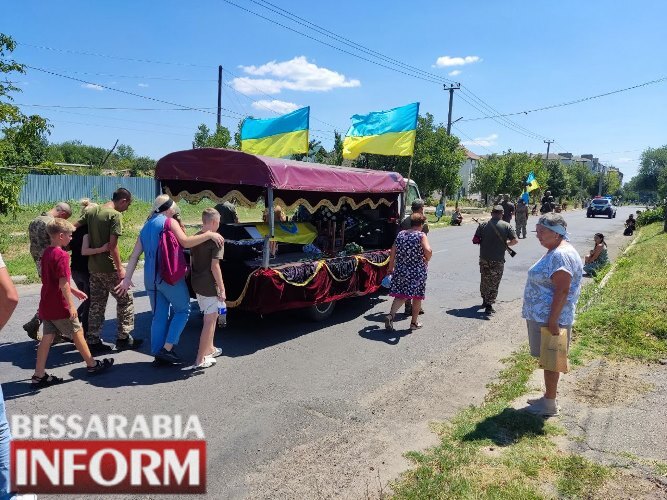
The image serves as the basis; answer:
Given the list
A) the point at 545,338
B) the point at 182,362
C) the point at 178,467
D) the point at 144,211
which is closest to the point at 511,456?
the point at 545,338

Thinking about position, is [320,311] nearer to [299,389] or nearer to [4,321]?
[299,389]

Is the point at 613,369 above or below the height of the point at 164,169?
below

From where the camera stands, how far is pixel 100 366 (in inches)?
200

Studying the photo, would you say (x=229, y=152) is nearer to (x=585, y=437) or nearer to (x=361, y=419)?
(x=361, y=419)

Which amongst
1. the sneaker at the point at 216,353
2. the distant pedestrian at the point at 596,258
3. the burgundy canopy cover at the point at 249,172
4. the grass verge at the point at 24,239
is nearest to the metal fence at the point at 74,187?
the grass verge at the point at 24,239

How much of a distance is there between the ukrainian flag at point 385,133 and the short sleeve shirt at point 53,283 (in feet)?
20.4

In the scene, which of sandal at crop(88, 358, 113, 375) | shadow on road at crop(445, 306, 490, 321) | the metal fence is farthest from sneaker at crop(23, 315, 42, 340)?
the metal fence

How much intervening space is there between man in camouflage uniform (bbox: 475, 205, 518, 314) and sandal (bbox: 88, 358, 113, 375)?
5.71m

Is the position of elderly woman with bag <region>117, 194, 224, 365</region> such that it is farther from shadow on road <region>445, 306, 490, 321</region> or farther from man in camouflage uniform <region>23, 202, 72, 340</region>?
shadow on road <region>445, 306, 490, 321</region>

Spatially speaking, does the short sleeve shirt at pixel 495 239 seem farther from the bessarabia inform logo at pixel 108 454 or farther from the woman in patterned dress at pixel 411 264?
the bessarabia inform logo at pixel 108 454

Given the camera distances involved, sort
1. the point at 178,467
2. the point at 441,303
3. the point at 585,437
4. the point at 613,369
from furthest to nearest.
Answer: the point at 441,303 → the point at 613,369 → the point at 585,437 → the point at 178,467

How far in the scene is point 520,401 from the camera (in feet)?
15.2

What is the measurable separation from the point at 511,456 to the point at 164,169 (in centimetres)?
559

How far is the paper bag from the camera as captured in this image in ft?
13.6
